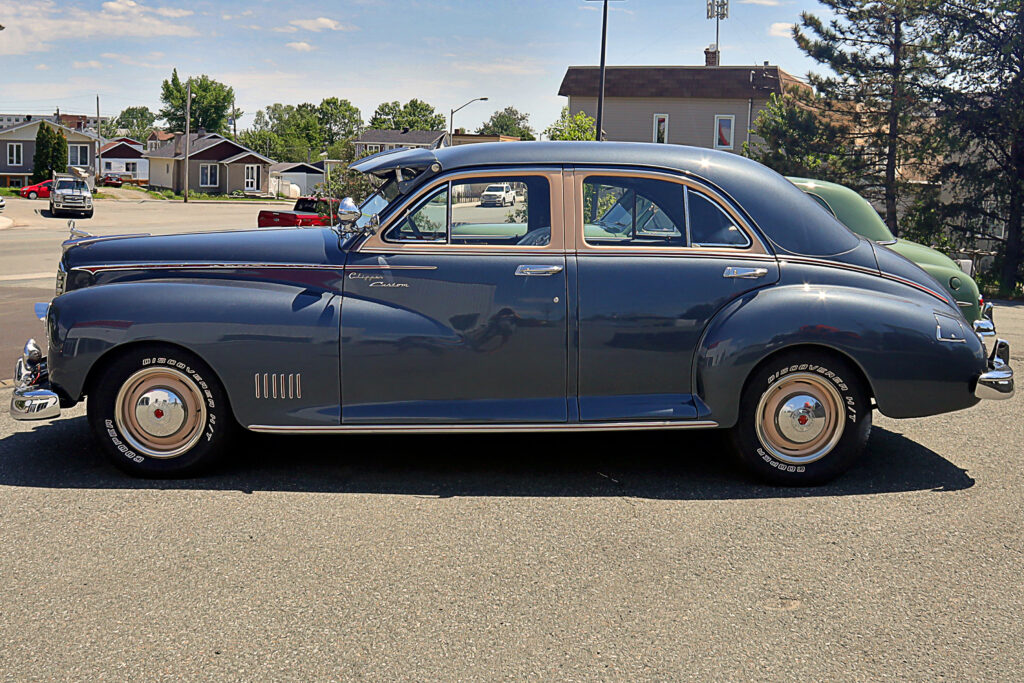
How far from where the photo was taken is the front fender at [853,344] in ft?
18.0

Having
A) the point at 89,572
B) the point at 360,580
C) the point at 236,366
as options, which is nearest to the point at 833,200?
the point at 236,366

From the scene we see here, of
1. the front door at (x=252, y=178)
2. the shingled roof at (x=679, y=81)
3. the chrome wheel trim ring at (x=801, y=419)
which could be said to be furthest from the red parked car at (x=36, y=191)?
the chrome wheel trim ring at (x=801, y=419)

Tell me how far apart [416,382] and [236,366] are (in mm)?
944

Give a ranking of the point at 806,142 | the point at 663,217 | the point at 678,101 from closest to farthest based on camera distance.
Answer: the point at 663,217, the point at 806,142, the point at 678,101

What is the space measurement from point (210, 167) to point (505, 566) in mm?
86180

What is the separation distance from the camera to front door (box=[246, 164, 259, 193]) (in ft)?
288

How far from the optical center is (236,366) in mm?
5480

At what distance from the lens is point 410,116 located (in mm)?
146250

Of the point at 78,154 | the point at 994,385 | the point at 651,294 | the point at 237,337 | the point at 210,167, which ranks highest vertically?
the point at 78,154

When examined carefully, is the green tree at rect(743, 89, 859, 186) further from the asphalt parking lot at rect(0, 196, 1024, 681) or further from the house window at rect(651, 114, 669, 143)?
the house window at rect(651, 114, 669, 143)

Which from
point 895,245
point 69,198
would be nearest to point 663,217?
point 895,245

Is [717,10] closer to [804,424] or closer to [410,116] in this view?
[804,424]

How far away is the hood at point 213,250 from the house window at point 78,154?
88448 mm

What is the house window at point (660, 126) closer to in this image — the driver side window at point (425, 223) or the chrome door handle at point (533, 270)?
the driver side window at point (425, 223)
